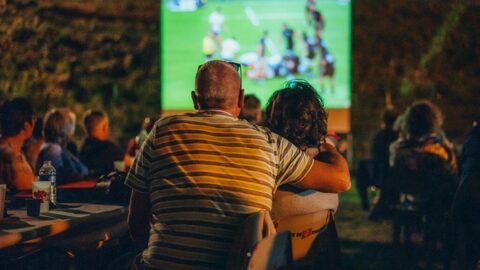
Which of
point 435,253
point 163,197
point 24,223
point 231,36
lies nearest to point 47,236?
point 24,223

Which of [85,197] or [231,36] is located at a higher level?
[231,36]

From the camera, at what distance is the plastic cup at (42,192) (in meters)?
3.15

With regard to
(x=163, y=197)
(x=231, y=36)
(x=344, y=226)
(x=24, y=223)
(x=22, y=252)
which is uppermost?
(x=231, y=36)

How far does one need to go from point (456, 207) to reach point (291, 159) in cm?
159

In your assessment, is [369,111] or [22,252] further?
[369,111]

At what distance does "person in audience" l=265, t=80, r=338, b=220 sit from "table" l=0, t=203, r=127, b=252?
0.77 m

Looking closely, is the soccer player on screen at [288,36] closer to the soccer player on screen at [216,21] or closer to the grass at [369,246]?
the soccer player on screen at [216,21]

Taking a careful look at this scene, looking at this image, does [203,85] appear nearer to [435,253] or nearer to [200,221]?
[200,221]

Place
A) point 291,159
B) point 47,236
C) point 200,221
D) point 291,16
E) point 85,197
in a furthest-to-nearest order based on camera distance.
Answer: point 291,16, point 85,197, point 47,236, point 291,159, point 200,221

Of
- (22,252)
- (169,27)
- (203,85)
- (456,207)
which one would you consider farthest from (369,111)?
Result: (203,85)

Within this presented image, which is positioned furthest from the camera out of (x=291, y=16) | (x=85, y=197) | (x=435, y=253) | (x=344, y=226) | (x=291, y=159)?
(x=291, y=16)

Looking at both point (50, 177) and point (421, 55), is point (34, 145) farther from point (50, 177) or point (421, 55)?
point (421, 55)

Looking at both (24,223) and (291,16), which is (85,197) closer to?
(24,223)

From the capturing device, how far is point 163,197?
2.40m
